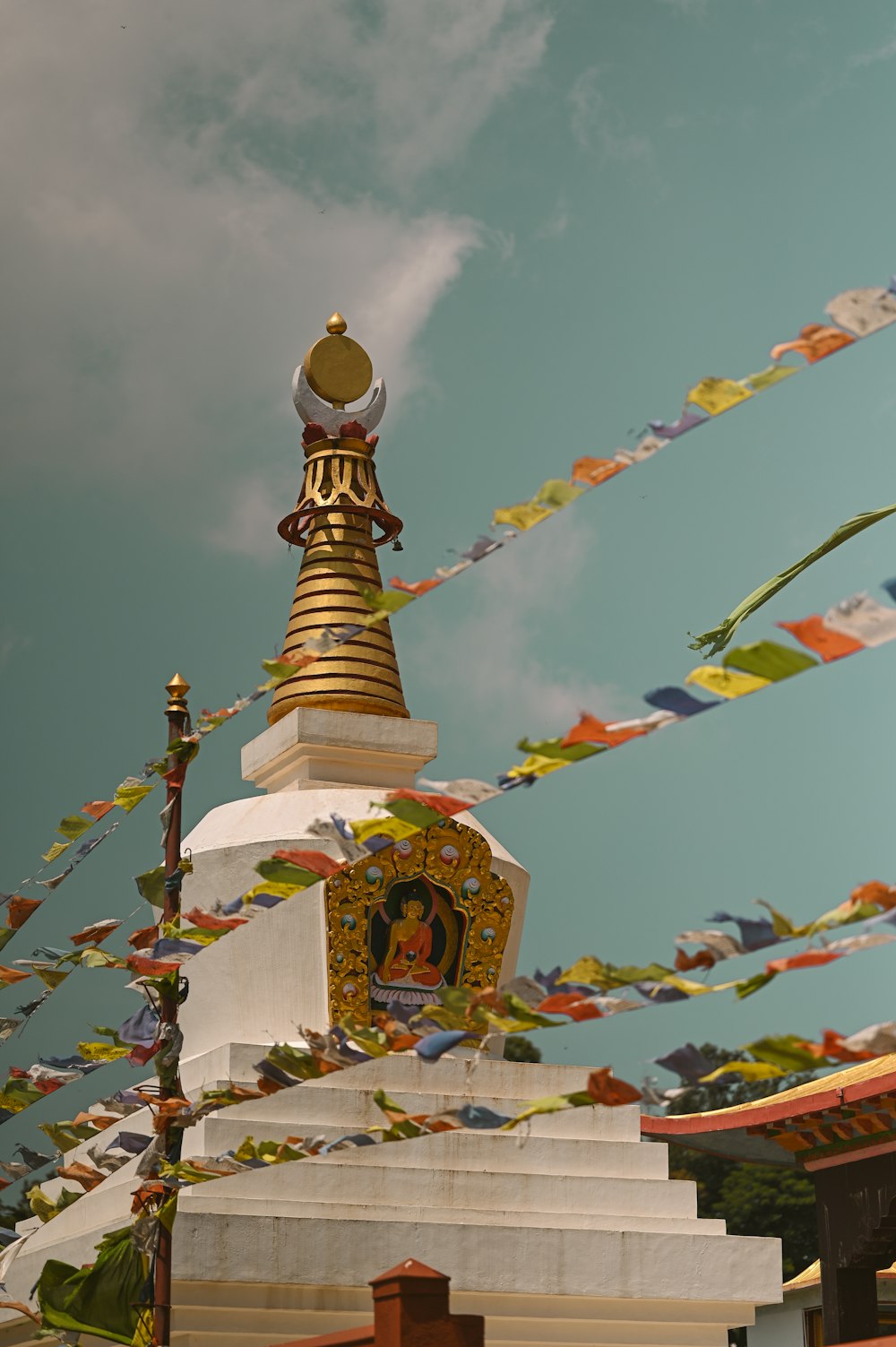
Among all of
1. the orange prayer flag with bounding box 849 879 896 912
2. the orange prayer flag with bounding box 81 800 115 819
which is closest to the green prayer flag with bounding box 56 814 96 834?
the orange prayer flag with bounding box 81 800 115 819

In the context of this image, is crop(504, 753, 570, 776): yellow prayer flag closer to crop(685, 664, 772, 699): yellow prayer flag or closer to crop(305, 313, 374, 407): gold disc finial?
crop(685, 664, 772, 699): yellow prayer flag

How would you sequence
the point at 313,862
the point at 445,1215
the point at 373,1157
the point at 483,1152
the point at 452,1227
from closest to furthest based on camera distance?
1. the point at 313,862
2. the point at 452,1227
3. the point at 445,1215
4. the point at 373,1157
5. the point at 483,1152

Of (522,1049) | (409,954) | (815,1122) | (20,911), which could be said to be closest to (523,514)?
(20,911)

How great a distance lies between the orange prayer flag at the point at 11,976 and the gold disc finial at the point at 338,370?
688cm

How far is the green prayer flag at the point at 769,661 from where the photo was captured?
14.9ft

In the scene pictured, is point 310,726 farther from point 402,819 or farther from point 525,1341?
point 402,819

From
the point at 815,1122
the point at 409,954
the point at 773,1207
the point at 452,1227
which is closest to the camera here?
the point at 452,1227

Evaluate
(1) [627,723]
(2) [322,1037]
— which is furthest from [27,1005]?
(1) [627,723]

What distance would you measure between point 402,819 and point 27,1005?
3702 mm

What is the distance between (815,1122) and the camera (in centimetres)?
1166

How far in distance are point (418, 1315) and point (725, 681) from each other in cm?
269

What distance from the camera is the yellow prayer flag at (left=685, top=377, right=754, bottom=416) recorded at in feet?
16.8

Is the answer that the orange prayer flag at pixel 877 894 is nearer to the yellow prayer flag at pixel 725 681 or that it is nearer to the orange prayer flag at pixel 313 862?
the yellow prayer flag at pixel 725 681

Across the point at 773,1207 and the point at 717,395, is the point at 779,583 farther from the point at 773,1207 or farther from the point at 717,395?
the point at 773,1207
